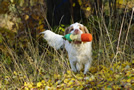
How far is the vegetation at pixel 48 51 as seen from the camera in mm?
2578

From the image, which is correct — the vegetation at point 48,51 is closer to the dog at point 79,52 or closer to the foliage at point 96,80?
the foliage at point 96,80

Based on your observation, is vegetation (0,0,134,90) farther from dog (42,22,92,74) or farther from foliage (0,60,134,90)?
dog (42,22,92,74)

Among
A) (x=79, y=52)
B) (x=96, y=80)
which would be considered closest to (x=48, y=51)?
(x=79, y=52)

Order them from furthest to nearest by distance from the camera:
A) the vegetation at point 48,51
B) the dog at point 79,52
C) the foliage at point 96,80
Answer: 1. the dog at point 79,52
2. the vegetation at point 48,51
3. the foliage at point 96,80

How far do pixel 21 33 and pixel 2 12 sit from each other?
25.2 inches

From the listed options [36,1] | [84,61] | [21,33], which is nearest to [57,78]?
[84,61]

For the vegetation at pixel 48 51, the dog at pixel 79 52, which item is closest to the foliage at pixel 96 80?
the vegetation at pixel 48 51

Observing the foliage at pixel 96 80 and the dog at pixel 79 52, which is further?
the dog at pixel 79 52

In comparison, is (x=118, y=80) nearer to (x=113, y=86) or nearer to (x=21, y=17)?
(x=113, y=86)

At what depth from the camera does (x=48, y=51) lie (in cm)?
402

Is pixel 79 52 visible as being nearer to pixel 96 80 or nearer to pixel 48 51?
pixel 96 80

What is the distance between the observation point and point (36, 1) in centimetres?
429

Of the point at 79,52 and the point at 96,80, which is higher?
the point at 79,52

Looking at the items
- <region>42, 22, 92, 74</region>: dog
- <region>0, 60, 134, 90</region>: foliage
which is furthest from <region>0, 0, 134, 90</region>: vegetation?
<region>42, 22, 92, 74</region>: dog
